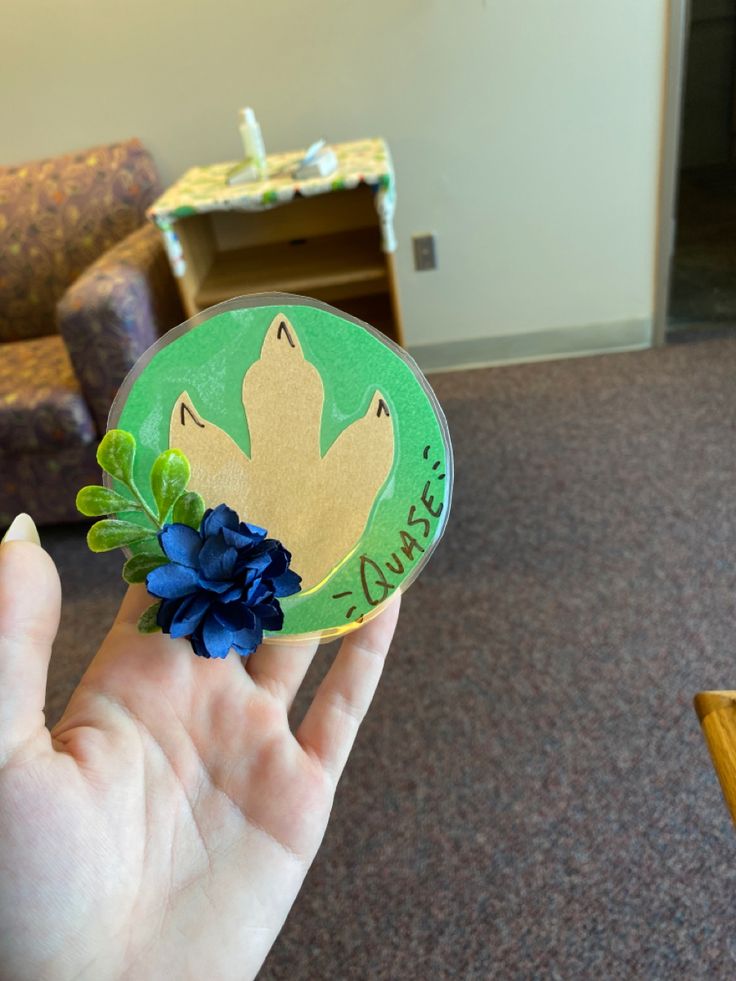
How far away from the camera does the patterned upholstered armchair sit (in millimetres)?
1726

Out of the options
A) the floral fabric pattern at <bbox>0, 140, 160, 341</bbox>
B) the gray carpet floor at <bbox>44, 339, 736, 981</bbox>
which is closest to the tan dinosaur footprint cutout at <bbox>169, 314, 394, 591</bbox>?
the gray carpet floor at <bbox>44, 339, 736, 981</bbox>

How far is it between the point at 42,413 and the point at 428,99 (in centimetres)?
148

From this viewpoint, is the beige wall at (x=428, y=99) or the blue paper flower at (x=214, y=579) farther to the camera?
the beige wall at (x=428, y=99)

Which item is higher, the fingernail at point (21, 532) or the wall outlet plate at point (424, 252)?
the fingernail at point (21, 532)

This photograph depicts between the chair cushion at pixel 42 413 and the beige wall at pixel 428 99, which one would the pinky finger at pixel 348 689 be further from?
the beige wall at pixel 428 99

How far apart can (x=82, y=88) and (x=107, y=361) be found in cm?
110

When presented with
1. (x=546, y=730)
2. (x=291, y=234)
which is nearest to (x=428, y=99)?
(x=291, y=234)

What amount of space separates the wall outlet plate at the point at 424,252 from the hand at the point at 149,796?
6.42 ft

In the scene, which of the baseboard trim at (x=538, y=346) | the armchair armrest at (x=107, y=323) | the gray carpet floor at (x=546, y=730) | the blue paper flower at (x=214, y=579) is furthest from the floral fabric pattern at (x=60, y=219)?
the blue paper flower at (x=214, y=579)

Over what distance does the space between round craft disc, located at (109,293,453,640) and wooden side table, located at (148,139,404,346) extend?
1275mm

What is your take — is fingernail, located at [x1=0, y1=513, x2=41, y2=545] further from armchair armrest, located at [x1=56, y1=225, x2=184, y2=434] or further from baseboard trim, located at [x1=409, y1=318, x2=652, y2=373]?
baseboard trim, located at [x1=409, y1=318, x2=652, y2=373]

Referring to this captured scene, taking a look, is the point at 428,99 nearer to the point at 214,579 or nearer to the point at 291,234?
the point at 291,234

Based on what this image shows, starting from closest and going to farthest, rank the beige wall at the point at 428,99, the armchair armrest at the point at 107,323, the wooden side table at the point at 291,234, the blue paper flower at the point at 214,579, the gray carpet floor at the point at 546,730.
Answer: the blue paper flower at the point at 214,579
the gray carpet floor at the point at 546,730
the armchair armrest at the point at 107,323
the wooden side table at the point at 291,234
the beige wall at the point at 428,99

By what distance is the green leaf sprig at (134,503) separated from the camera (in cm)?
59
